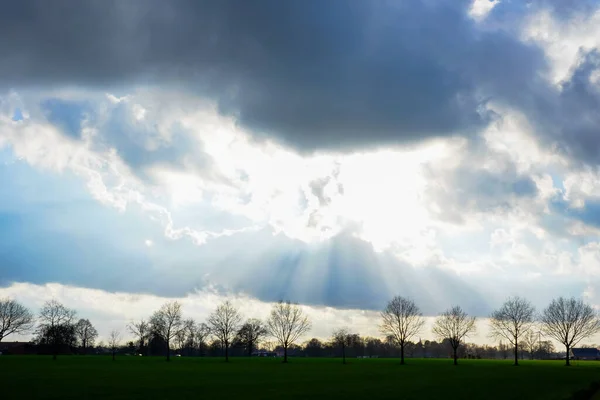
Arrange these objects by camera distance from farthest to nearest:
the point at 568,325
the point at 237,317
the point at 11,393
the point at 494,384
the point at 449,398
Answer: the point at 237,317, the point at 568,325, the point at 494,384, the point at 449,398, the point at 11,393

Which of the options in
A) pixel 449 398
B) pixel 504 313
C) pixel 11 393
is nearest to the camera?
pixel 11 393

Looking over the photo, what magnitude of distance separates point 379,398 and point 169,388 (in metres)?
22.5

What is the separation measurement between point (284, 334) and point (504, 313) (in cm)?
7324

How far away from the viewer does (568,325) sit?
16075 cm

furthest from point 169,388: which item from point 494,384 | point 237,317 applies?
point 237,317

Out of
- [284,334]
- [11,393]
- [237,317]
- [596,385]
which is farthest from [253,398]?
[237,317]

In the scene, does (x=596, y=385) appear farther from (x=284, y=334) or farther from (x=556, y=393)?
(x=284, y=334)

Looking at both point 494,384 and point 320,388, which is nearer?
point 320,388

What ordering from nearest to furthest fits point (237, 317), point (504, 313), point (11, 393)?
point (11, 393)
point (504, 313)
point (237, 317)

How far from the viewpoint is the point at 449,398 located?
51.0 meters

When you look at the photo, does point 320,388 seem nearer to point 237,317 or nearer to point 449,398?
point 449,398

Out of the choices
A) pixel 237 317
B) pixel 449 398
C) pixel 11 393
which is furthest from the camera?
pixel 237 317

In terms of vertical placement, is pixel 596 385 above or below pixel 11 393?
below

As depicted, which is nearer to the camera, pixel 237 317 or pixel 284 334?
pixel 284 334
